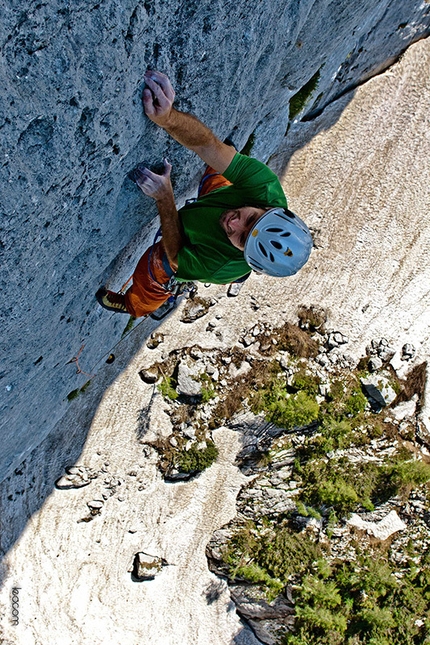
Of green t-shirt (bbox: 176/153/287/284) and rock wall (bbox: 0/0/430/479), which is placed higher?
rock wall (bbox: 0/0/430/479)

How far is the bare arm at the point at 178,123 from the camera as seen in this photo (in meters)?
3.23

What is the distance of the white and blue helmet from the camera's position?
371 cm

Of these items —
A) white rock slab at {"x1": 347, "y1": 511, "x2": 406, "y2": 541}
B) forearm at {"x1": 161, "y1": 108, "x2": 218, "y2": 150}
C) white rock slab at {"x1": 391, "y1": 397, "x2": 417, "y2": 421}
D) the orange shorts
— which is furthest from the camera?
white rock slab at {"x1": 391, "y1": 397, "x2": 417, "y2": 421}

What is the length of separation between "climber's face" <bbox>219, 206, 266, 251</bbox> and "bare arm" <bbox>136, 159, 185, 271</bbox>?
414 millimetres

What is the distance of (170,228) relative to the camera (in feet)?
13.1

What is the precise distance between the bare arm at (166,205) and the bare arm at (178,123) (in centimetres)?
34

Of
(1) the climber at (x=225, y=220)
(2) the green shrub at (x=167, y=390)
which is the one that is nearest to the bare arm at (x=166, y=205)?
(1) the climber at (x=225, y=220)

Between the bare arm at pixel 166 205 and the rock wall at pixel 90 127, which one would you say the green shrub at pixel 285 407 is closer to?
the rock wall at pixel 90 127

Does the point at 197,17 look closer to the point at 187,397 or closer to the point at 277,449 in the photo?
the point at 187,397

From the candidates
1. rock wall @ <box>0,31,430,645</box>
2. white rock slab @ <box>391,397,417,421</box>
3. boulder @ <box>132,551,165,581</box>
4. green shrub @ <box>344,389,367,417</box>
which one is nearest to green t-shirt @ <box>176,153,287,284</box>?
rock wall @ <box>0,31,430,645</box>

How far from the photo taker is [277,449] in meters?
7.65

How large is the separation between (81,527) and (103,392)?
2.09 meters

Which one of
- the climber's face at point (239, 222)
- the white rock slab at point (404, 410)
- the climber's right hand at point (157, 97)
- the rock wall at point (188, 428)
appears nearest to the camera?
the climber's right hand at point (157, 97)

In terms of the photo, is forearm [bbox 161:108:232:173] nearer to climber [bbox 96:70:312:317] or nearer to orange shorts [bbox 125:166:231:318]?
climber [bbox 96:70:312:317]
